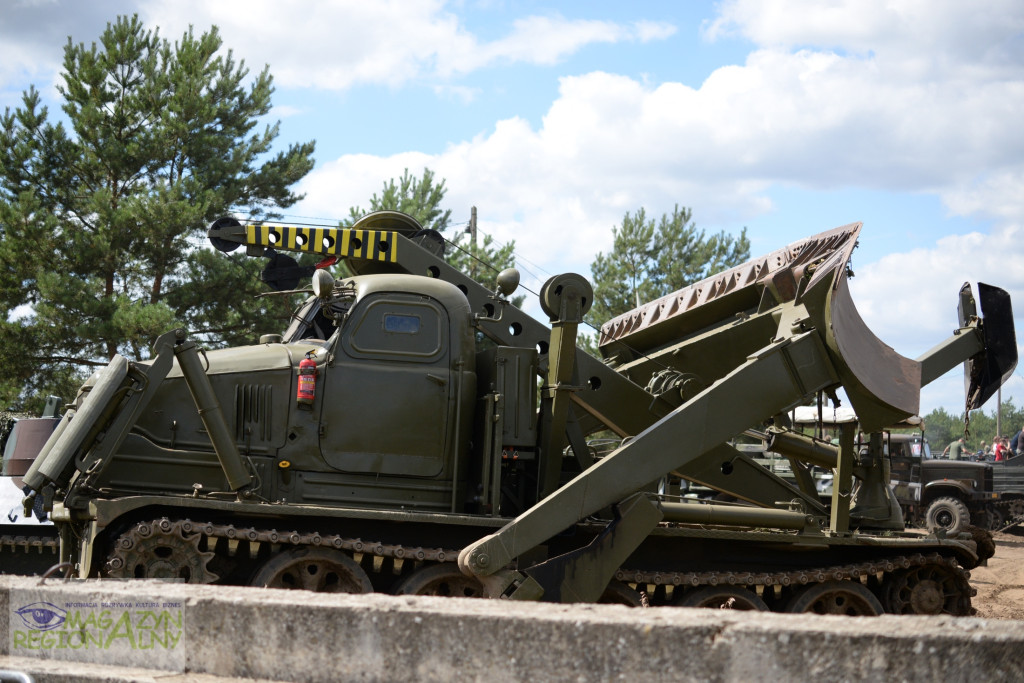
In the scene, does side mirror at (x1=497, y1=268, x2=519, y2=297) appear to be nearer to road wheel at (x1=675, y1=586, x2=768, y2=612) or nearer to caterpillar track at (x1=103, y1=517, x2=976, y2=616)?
caterpillar track at (x1=103, y1=517, x2=976, y2=616)

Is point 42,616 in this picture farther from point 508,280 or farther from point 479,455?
point 508,280

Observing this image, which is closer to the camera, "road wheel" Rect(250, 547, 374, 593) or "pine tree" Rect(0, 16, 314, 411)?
"road wheel" Rect(250, 547, 374, 593)

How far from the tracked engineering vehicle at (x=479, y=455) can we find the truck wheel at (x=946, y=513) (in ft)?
44.1

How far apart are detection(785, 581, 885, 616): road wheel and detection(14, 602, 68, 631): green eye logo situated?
636cm

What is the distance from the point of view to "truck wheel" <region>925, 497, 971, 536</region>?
22.1m

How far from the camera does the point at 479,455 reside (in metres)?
8.79

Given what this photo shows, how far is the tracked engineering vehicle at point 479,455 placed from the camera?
762cm

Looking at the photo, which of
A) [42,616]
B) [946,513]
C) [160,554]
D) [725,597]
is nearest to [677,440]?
[725,597]

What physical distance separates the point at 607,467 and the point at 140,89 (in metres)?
18.7

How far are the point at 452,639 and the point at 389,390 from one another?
4.54 m

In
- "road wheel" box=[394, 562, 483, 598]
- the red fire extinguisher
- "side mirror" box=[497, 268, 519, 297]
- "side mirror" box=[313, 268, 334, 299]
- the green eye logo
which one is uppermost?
"side mirror" box=[497, 268, 519, 297]

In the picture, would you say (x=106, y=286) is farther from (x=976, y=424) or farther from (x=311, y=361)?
(x=976, y=424)

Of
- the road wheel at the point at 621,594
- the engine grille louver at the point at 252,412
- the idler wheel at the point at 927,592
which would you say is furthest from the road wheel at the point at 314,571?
the idler wheel at the point at 927,592

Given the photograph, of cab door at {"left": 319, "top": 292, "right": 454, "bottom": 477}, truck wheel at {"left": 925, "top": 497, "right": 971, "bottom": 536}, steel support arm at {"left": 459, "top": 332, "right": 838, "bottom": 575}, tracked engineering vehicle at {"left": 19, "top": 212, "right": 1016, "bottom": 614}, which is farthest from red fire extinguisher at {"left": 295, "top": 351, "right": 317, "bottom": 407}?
truck wheel at {"left": 925, "top": 497, "right": 971, "bottom": 536}
